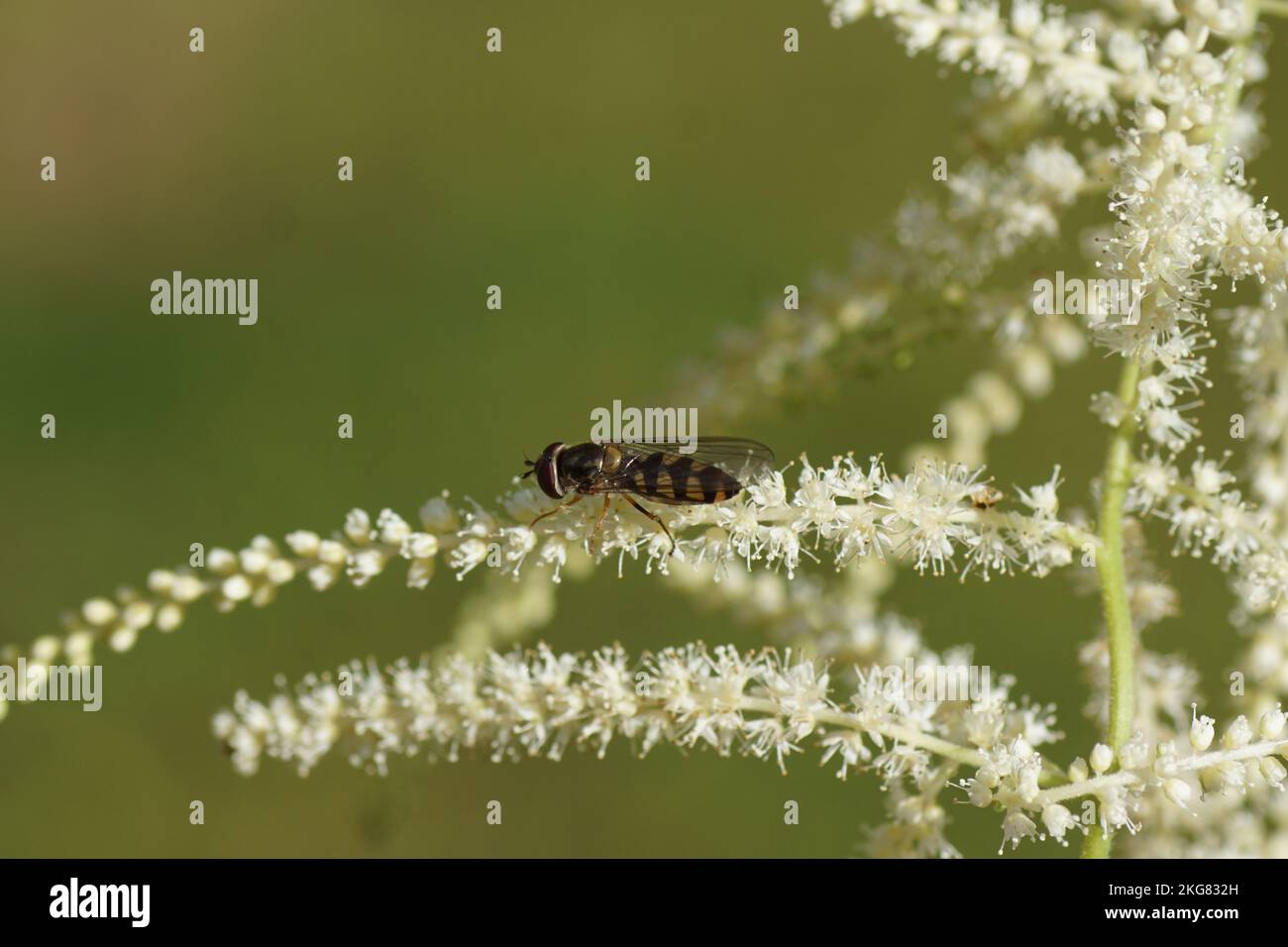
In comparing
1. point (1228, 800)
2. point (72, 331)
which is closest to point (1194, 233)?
point (1228, 800)

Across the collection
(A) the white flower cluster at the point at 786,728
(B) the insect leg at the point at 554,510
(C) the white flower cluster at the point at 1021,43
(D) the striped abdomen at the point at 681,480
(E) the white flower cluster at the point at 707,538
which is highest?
(C) the white flower cluster at the point at 1021,43

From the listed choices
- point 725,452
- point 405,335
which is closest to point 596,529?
point 725,452

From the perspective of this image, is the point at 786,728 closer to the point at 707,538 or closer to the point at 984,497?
the point at 707,538

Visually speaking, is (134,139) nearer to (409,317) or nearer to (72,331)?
(72,331)

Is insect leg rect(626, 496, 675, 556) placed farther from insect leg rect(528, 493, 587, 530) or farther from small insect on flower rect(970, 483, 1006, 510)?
small insect on flower rect(970, 483, 1006, 510)

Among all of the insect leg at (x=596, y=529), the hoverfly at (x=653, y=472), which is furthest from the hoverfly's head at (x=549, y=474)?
the insect leg at (x=596, y=529)

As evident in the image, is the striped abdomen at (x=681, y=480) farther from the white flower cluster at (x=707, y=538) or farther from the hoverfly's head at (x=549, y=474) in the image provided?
the hoverfly's head at (x=549, y=474)

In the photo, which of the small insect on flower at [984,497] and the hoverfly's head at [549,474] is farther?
the hoverfly's head at [549,474]
